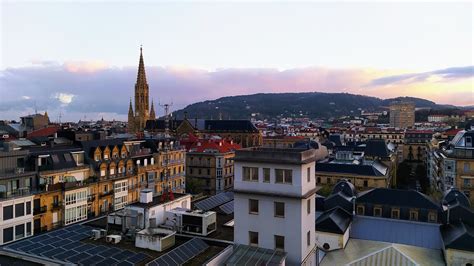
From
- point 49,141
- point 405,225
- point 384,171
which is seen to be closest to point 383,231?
point 405,225

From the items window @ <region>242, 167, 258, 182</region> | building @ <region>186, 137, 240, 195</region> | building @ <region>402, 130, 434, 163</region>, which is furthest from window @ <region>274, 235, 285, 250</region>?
building @ <region>402, 130, 434, 163</region>

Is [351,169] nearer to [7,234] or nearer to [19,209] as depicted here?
[19,209]

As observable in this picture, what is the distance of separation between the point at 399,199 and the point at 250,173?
33.8 metres

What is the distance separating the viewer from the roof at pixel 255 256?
27.4m

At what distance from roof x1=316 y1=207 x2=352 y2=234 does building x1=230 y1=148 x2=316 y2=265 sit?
16.6 meters

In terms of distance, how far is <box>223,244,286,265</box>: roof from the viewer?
27.4 meters

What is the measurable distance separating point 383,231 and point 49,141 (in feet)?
163

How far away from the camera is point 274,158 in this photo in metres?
29.4

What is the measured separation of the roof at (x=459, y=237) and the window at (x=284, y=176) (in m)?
23.9

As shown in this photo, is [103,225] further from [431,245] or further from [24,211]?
[431,245]

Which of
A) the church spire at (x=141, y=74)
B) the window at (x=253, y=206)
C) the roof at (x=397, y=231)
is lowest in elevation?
the roof at (x=397, y=231)

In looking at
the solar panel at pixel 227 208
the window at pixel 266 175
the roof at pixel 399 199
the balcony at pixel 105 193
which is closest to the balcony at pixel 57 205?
the balcony at pixel 105 193

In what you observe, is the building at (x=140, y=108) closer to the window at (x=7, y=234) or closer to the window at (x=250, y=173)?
the window at (x=7, y=234)

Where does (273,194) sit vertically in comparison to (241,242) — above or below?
above
